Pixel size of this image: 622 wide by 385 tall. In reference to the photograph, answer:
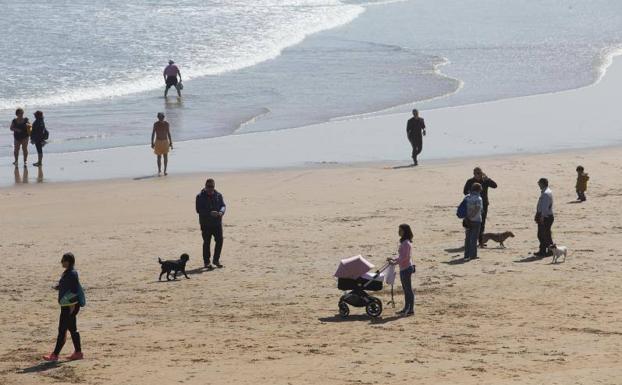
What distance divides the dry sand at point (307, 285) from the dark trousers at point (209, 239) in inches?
11.2

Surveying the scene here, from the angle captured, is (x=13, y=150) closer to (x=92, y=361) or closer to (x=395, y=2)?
(x=92, y=361)

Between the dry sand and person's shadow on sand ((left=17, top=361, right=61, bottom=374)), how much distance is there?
0.11 ft

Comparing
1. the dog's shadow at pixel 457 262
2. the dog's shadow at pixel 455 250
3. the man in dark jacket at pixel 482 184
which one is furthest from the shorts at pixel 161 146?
the dog's shadow at pixel 457 262

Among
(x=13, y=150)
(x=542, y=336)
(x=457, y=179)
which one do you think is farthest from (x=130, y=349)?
(x=13, y=150)

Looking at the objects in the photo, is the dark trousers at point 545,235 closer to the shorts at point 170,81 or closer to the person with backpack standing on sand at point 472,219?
the person with backpack standing on sand at point 472,219

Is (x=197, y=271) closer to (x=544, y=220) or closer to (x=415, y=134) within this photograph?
(x=544, y=220)

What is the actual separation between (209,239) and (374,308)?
3.26 metres

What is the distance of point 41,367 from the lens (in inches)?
479

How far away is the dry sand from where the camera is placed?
11930 mm

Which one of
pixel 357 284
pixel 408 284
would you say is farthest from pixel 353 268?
pixel 408 284

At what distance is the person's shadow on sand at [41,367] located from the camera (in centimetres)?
1203

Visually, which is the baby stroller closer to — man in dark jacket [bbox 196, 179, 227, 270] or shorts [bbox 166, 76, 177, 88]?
man in dark jacket [bbox 196, 179, 227, 270]

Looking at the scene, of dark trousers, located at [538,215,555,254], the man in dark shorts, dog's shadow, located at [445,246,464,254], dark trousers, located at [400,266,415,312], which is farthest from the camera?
the man in dark shorts

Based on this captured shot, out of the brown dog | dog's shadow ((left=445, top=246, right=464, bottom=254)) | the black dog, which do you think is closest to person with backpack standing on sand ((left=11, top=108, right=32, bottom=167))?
the black dog
